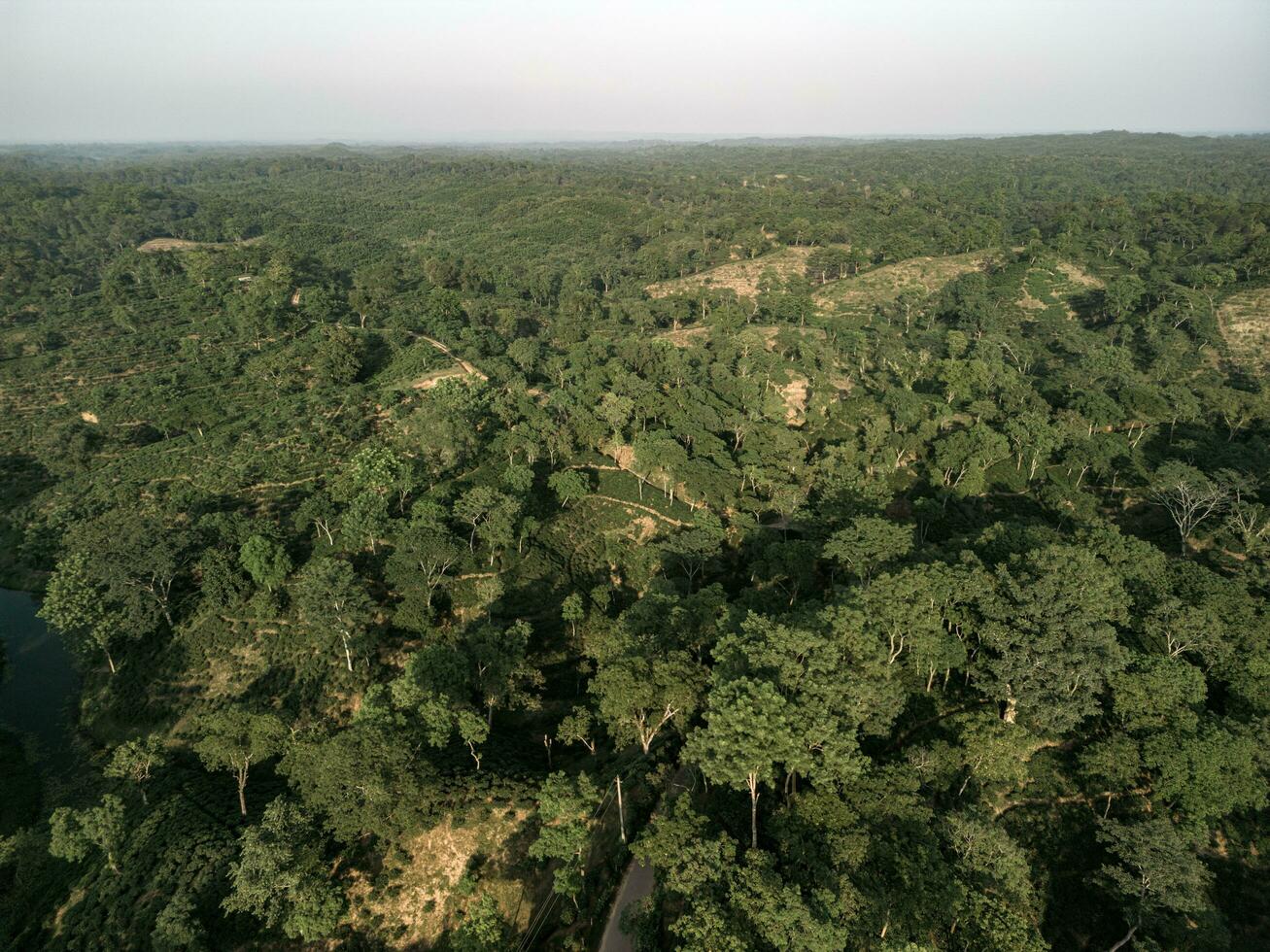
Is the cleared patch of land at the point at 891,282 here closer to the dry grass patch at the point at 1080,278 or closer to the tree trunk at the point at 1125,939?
the dry grass patch at the point at 1080,278

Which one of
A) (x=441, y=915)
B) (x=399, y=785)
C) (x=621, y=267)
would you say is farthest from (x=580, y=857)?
(x=621, y=267)

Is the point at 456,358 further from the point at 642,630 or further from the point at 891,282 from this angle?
the point at 891,282

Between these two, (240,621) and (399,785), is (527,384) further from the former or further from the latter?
(399,785)

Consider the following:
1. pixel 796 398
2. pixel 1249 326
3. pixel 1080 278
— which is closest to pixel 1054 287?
pixel 1080 278

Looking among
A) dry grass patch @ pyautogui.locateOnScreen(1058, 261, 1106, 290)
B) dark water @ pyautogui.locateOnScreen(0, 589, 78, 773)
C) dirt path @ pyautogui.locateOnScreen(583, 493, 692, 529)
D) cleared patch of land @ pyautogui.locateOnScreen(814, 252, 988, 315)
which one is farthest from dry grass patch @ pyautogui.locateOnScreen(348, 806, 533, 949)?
dry grass patch @ pyautogui.locateOnScreen(1058, 261, 1106, 290)

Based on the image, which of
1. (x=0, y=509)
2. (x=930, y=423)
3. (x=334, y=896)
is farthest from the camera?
(x=930, y=423)
